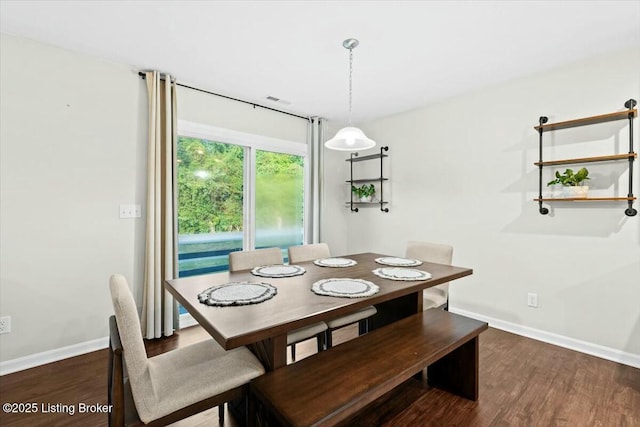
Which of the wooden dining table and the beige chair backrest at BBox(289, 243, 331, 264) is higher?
the beige chair backrest at BBox(289, 243, 331, 264)

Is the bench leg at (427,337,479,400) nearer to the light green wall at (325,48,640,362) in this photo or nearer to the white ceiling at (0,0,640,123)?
the light green wall at (325,48,640,362)

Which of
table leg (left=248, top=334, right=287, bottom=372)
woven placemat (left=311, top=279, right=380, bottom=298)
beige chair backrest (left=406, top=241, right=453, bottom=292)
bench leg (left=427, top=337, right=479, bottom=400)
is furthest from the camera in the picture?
beige chair backrest (left=406, top=241, right=453, bottom=292)

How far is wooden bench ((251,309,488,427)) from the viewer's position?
1.15 meters

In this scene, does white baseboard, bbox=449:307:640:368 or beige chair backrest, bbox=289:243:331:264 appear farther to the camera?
beige chair backrest, bbox=289:243:331:264

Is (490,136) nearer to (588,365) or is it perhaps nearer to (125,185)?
(588,365)

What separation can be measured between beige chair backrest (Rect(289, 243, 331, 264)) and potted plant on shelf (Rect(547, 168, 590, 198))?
2.12 m

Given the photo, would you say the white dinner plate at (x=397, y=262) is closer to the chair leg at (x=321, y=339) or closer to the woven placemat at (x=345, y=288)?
the woven placemat at (x=345, y=288)

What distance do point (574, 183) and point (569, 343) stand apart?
4.62 feet

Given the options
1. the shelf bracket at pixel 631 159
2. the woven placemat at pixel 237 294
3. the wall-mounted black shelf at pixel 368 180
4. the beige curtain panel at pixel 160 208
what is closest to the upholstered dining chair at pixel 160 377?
the woven placemat at pixel 237 294

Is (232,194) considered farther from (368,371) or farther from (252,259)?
(368,371)

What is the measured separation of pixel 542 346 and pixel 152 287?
11.7 ft

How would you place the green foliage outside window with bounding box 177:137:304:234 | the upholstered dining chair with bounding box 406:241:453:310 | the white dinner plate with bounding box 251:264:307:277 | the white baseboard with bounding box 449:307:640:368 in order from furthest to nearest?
the green foliage outside window with bounding box 177:137:304:234 → the upholstered dining chair with bounding box 406:241:453:310 → the white baseboard with bounding box 449:307:640:368 → the white dinner plate with bounding box 251:264:307:277

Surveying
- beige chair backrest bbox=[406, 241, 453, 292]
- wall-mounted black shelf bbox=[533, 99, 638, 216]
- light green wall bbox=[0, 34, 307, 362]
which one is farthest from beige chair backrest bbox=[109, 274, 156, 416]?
wall-mounted black shelf bbox=[533, 99, 638, 216]

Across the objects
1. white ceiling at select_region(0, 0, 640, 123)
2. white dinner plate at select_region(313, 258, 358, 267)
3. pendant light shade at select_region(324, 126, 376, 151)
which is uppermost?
white ceiling at select_region(0, 0, 640, 123)
